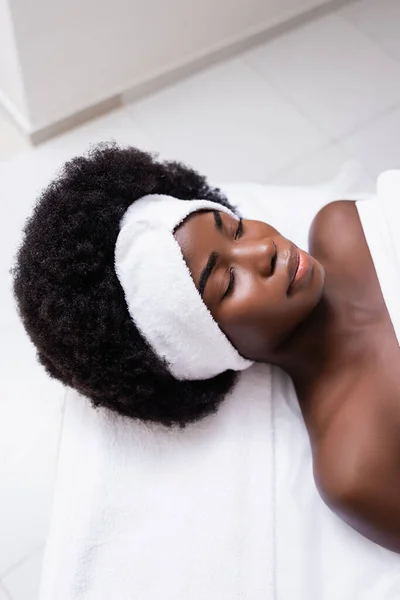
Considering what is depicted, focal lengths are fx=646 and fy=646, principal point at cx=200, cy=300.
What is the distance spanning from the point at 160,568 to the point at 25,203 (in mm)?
919

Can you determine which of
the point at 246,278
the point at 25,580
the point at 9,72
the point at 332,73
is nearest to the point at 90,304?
the point at 246,278

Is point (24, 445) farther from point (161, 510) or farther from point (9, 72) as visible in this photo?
point (9, 72)

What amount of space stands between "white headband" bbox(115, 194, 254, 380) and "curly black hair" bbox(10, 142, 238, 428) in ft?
0.08

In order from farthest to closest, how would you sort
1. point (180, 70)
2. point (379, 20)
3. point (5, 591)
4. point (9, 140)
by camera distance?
point (379, 20), point (180, 70), point (9, 140), point (5, 591)

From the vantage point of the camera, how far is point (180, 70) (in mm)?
1751

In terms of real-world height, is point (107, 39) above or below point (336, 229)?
above

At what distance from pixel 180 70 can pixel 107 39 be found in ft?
0.94

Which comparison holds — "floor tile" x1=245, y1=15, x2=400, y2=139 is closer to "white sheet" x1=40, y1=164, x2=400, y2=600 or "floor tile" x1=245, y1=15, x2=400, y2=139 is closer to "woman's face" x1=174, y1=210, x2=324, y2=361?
"woman's face" x1=174, y1=210, x2=324, y2=361

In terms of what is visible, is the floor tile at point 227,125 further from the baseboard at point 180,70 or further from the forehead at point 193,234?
the forehead at point 193,234

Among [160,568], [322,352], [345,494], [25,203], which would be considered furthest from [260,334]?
[25,203]

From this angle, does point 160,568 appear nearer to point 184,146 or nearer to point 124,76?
point 184,146

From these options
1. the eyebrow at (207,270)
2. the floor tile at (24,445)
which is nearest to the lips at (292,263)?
the eyebrow at (207,270)

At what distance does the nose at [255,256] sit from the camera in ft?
3.10

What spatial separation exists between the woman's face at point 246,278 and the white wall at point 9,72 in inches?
27.9
